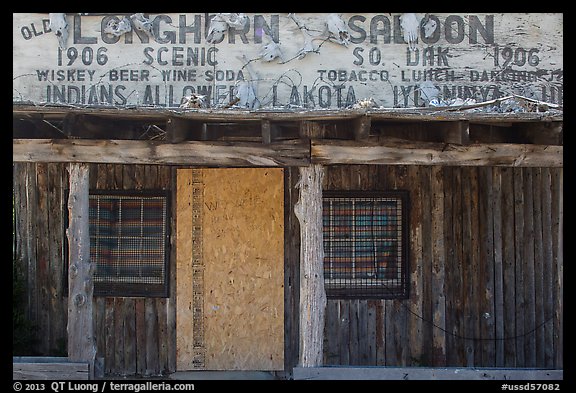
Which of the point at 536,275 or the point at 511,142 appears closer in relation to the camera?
the point at 511,142

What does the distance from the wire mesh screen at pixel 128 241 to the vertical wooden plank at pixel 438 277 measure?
343 centimetres

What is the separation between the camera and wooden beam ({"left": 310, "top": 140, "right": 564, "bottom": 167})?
285 inches

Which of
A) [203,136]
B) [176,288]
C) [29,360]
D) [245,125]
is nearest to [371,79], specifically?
[245,125]

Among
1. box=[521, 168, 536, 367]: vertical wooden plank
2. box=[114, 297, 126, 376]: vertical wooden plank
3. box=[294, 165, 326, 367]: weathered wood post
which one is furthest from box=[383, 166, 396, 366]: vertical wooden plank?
box=[114, 297, 126, 376]: vertical wooden plank

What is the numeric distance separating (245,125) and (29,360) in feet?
11.0

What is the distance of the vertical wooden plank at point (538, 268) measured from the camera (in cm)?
916

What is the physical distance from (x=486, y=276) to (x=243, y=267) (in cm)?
310

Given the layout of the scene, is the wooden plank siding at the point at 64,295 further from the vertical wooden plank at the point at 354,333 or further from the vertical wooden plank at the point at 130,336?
the vertical wooden plank at the point at 354,333

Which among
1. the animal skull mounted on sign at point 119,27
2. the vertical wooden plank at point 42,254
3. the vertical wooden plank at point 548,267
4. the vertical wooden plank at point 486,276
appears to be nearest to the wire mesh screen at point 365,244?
the vertical wooden plank at point 486,276

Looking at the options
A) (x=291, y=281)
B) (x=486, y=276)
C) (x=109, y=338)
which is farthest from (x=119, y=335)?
(x=486, y=276)

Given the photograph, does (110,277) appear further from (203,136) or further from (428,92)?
(428,92)

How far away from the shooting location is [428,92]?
→ 930 cm

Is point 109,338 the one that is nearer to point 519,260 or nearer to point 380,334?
point 380,334
